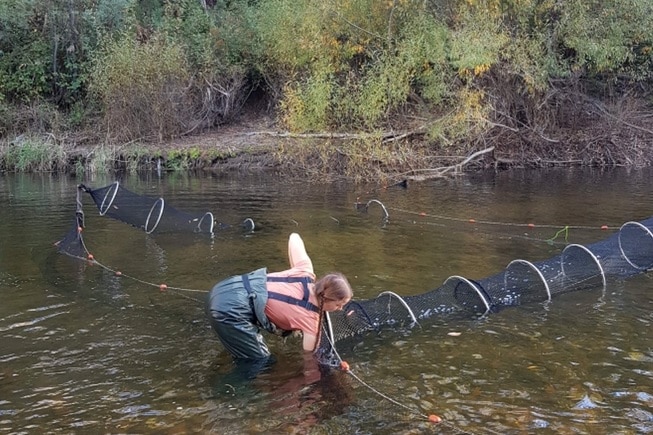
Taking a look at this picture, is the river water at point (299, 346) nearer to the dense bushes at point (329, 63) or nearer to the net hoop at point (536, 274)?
the net hoop at point (536, 274)

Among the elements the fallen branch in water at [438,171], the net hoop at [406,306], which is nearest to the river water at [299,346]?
the net hoop at [406,306]

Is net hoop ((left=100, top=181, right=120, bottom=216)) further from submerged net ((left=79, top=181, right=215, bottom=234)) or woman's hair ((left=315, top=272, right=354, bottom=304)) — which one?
woman's hair ((left=315, top=272, right=354, bottom=304))

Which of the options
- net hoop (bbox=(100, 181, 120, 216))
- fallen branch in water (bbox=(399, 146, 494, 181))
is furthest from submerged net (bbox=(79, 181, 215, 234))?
fallen branch in water (bbox=(399, 146, 494, 181))

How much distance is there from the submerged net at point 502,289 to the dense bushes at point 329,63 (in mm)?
12447

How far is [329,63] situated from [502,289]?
56.0ft

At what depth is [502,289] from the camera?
8508 millimetres

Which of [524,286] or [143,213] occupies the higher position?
[143,213]

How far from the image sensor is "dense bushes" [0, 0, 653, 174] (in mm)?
22219

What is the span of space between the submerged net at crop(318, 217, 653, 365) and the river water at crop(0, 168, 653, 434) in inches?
8.1

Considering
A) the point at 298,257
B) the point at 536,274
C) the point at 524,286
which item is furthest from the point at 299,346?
the point at 536,274

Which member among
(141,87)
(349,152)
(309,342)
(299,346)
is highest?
(141,87)

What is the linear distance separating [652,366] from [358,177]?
1512cm

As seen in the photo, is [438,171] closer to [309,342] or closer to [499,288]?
[499,288]

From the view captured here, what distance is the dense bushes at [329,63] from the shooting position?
2222 centimetres
